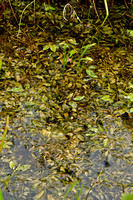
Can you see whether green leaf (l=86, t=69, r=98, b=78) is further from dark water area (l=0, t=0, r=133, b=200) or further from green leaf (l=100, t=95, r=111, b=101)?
green leaf (l=100, t=95, r=111, b=101)

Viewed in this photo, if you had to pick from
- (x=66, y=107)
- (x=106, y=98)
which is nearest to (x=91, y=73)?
(x=106, y=98)

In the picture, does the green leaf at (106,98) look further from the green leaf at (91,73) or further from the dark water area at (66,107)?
the green leaf at (91,73)

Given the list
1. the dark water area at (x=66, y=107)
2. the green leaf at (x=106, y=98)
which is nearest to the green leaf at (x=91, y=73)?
the dark water area at (x=66, y=107)

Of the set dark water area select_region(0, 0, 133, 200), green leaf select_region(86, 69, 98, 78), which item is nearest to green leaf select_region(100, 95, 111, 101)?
dark water area select_region(0, 0, 133, 200)

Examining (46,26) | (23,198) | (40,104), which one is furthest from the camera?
(46,26)

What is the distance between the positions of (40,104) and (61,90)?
0.67 feet

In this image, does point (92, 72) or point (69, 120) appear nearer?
point (69, 120)

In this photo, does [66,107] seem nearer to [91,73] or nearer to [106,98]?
[106,98]

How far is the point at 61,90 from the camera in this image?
186 cm

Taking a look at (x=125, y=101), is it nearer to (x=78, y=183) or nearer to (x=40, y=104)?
(x=40, y=104)

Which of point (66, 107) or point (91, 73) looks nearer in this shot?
point (66, 107)

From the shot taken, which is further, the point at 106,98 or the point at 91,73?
the point at 91,73

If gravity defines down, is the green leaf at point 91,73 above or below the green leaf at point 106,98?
above

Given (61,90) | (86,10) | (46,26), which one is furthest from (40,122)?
(86,10)
